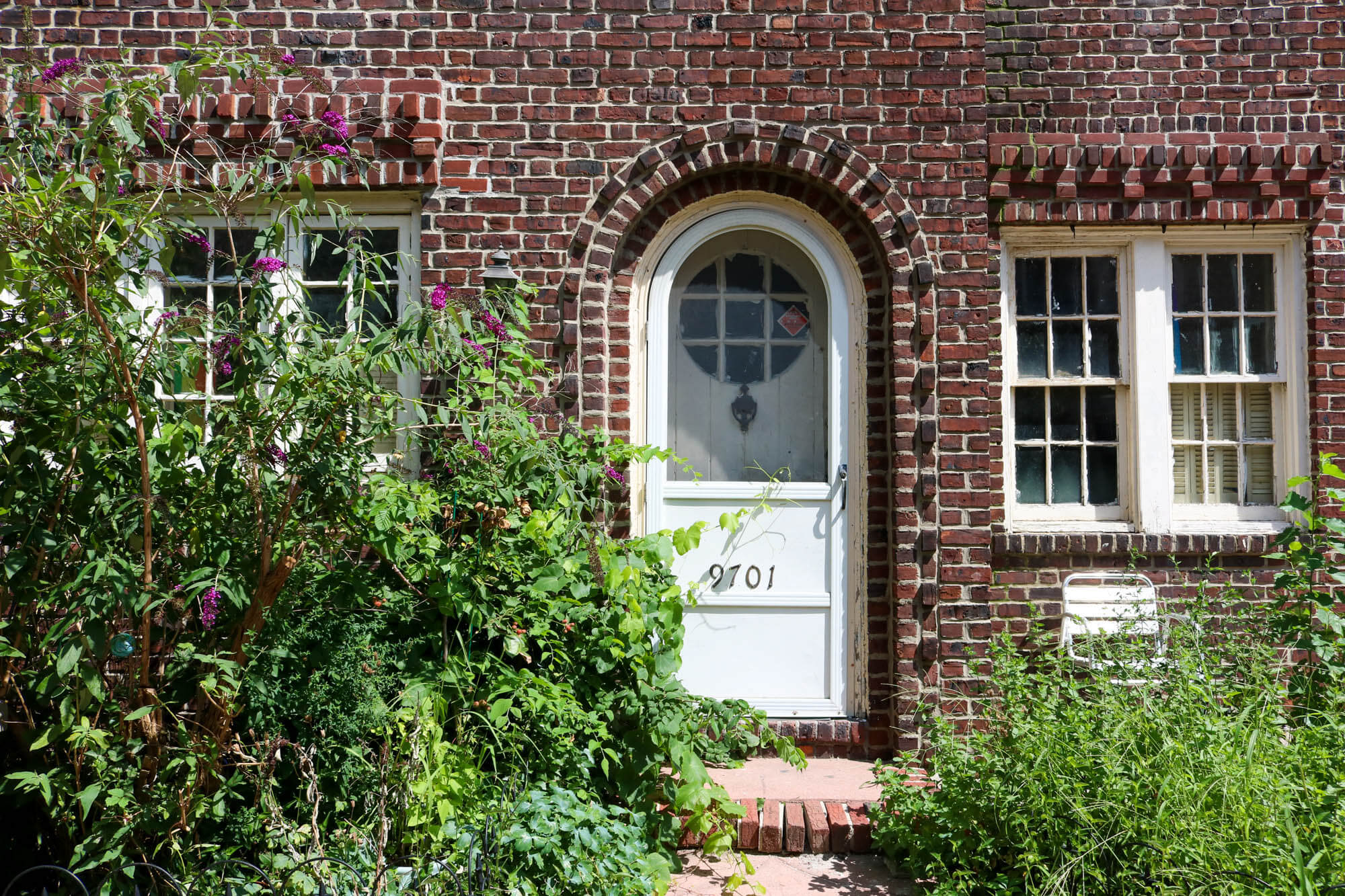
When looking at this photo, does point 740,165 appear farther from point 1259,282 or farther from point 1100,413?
point 1259,282

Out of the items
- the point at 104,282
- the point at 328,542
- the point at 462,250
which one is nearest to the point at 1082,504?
the point at 462,250

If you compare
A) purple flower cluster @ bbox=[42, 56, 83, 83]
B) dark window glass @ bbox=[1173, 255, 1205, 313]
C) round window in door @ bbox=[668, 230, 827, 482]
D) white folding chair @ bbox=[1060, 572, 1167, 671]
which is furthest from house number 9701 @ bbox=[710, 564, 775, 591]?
purple flower cluster @ bbox=[42, 56, 83, 83]

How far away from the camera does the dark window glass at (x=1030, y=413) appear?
5.27 meters

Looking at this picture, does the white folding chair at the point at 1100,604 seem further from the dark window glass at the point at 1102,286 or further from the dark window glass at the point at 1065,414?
the dark window glass at the point at 1102,286

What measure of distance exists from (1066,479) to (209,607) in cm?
420

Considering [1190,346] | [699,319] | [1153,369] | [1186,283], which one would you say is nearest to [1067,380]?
[1153,369]

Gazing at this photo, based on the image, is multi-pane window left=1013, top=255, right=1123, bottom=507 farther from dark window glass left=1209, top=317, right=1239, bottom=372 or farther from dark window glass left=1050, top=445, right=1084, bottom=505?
dark window glass left=1209, top=317, right=1239, bottom=372

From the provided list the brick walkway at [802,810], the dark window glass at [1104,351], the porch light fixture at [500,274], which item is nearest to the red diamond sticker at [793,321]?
the porch light fixture at [500,274]

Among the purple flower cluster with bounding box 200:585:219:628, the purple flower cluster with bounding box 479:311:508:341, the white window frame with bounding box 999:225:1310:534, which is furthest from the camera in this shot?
the white window frame with bounding box 999:225:1310:534

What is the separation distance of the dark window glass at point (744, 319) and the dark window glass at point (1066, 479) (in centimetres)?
174

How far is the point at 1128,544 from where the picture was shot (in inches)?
197

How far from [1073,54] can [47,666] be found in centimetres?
536

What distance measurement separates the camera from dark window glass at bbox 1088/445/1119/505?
5.25m

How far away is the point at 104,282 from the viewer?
291 centimetres
